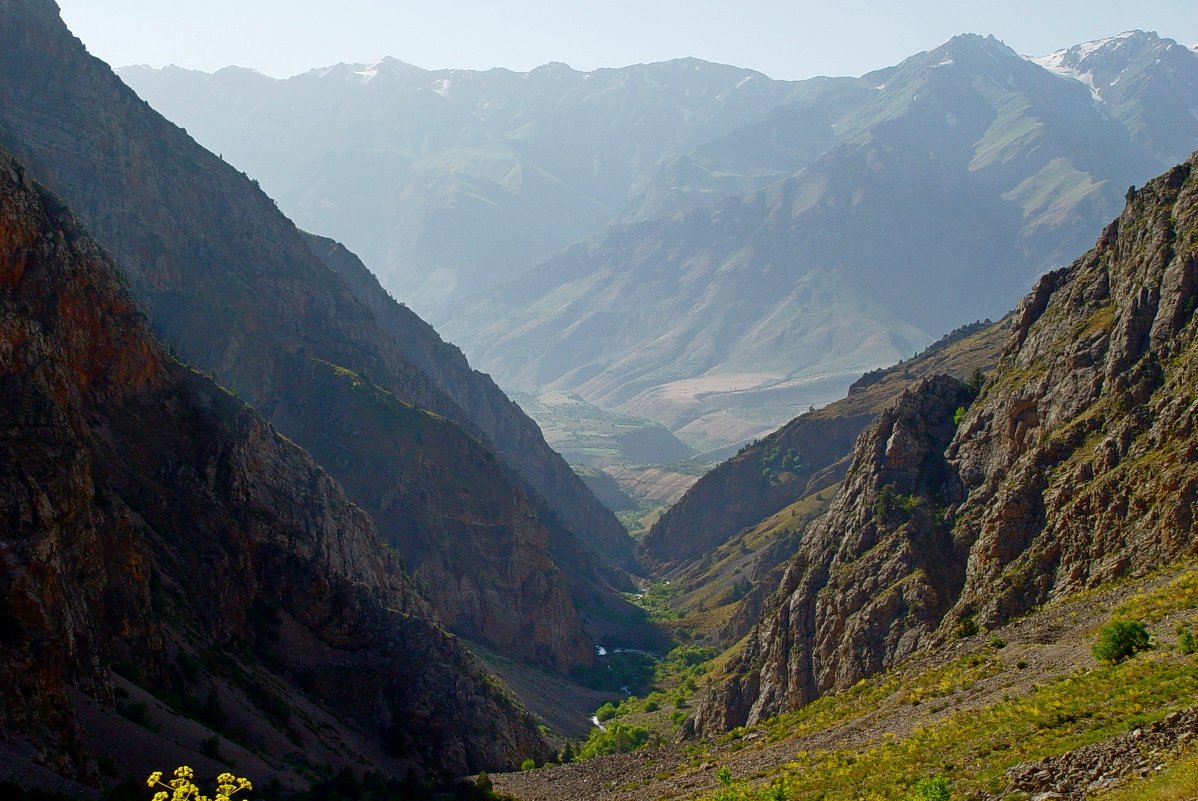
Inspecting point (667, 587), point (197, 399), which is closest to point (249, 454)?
point (197, 399)

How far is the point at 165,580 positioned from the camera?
5572 centimetres

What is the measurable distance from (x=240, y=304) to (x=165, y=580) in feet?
200

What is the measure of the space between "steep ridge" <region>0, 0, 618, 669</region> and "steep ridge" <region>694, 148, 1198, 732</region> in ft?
138

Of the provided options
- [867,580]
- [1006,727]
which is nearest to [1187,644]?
[1006,727]

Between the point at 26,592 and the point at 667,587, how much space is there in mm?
128029

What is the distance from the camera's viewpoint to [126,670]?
45875 mm

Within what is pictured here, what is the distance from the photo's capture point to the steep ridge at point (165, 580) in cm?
3950

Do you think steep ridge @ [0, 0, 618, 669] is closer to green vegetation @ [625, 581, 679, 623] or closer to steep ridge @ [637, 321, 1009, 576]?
green vegetation @ [625, 581, 679, 623]

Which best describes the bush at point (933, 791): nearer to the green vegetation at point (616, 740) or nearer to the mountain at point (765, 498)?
the green vegetation at point (616, 740)

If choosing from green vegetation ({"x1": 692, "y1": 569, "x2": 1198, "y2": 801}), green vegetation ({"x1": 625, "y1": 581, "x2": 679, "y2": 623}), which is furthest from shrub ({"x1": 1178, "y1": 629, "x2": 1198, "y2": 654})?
green vegetation ({"x1": 625, "y1": 581, "x2": 679, "y2": 623})

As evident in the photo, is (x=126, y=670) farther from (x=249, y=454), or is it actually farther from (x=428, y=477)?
(x=428, y=477)

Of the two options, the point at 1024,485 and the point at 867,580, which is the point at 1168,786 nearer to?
the point at 1024,485

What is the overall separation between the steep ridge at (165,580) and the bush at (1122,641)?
99.7 ft

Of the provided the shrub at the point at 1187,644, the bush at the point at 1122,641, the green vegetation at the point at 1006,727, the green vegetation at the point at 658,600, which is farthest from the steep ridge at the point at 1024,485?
the green vegetation at the point at 658,600
